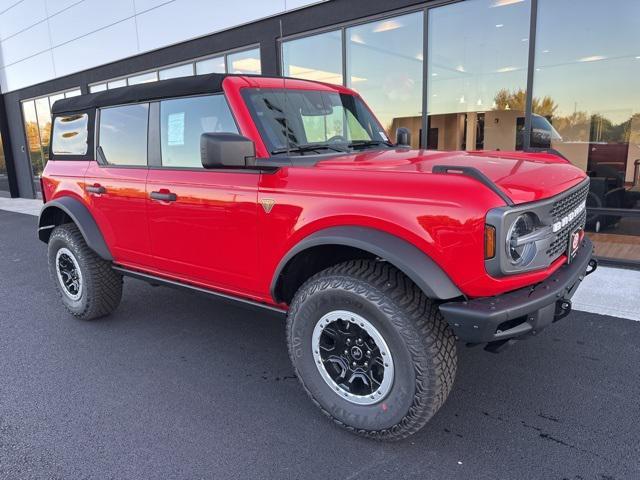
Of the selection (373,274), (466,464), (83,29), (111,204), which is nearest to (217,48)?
(83,29)

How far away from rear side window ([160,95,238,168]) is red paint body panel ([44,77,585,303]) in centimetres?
9

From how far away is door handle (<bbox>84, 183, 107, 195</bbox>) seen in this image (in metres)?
3.83

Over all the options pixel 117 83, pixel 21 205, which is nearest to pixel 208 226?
pixel 117 83

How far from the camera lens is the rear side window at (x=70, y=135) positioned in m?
4.15

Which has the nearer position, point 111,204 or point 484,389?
point 484,389

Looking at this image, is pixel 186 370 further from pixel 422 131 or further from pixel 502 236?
pixel 422 131

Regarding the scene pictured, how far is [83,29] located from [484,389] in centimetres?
1309

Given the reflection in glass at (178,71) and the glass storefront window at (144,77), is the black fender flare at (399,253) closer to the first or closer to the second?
the reflection in glass at (178,71)

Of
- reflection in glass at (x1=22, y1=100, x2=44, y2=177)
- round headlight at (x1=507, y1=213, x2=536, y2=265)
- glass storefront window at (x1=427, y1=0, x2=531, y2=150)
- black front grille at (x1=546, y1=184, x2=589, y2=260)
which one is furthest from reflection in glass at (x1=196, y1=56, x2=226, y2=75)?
reflection in glass at (x1=22, y1=100, x2=44, y2=177)

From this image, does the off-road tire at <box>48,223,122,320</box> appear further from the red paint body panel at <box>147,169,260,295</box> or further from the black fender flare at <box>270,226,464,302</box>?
the black fender flare at <box>270,226,464,302</box>

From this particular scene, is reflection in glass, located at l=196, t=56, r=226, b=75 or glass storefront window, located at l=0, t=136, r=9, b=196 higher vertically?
reflection in glass, located at l=196, t=56, r=226, b=75

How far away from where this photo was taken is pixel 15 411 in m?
2.89

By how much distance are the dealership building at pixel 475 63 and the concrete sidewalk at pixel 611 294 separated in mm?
432

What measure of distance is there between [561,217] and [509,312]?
71cm
